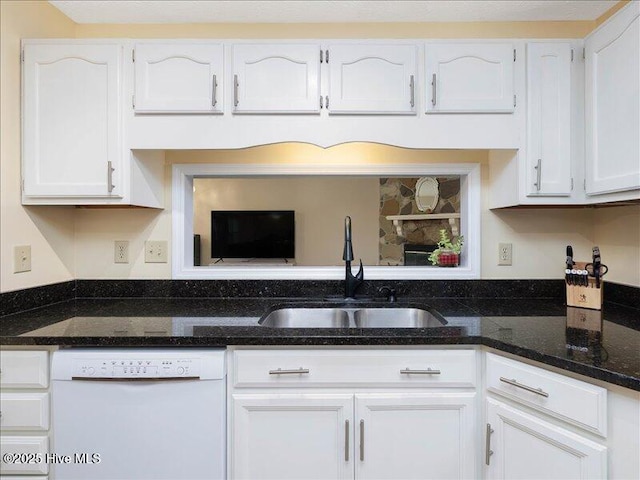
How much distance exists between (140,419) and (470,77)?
1875 mm

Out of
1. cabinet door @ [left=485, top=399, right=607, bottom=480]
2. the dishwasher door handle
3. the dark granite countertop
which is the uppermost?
the dark granite countertop

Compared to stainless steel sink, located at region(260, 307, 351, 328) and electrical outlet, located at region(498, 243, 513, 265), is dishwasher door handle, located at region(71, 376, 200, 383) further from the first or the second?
electrical outlet, located at region(498, 243, 513, 265)

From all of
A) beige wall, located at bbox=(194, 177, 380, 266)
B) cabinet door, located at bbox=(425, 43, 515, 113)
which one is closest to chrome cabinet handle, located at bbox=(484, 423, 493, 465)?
cabinet door, located at bbox=(425, 43, 515, 113)

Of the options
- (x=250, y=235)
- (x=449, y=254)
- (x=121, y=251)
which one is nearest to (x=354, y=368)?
(x=449, y=254)

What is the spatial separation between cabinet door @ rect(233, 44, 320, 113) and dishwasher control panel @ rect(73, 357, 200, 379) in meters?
1.06

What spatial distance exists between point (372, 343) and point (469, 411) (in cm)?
42

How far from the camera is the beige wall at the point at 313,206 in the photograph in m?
4.79

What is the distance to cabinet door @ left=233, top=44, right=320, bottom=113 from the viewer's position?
1.66 meters

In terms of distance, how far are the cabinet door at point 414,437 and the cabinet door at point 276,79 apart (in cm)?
123

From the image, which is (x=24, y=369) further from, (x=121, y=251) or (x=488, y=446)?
(x=488, y=446)

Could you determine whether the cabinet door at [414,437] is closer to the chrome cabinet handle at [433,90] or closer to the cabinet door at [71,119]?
the chrome cabinet handle at [433,90]

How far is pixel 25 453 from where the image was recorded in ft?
4.31

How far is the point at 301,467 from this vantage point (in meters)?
1.33

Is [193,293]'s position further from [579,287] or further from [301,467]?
[579,287]
